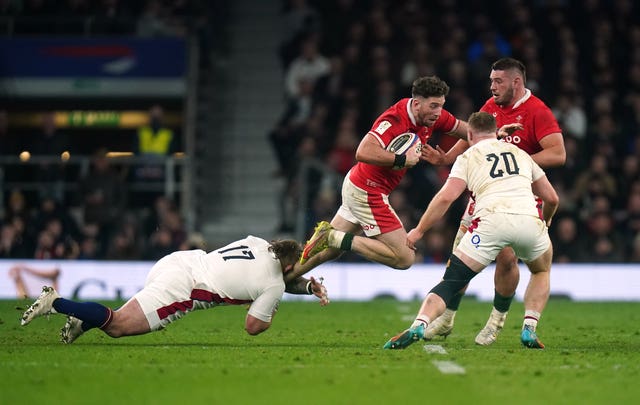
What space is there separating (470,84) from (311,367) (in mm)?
12587

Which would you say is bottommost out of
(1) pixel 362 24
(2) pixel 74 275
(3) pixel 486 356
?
(2) pixel 74 275

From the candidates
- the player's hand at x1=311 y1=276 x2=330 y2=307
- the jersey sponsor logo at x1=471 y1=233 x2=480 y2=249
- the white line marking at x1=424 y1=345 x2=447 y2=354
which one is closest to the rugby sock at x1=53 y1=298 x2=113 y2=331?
the player's hand at x1=311 y1=276 x2=330 y2=307

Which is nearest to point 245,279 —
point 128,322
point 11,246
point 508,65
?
point 128,322

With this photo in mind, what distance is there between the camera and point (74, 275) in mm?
18750

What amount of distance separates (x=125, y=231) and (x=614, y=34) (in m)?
9.62

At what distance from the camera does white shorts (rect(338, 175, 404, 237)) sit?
38.1ft

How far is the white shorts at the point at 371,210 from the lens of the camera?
1160cm

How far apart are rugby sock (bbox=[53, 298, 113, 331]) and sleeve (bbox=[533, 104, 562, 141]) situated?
414cm

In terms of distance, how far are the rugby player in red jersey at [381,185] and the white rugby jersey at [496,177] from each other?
4.23ft

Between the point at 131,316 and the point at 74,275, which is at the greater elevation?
the point at 131,316

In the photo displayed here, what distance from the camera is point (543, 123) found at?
35.7 feet

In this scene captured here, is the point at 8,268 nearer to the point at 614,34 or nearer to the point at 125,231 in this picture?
the point at 125,231

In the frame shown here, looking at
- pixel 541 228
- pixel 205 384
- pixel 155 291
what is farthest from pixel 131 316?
pixel 541 228

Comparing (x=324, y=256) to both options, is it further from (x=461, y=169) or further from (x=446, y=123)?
(x=461, y=169)
